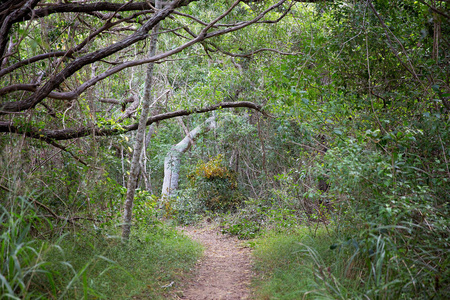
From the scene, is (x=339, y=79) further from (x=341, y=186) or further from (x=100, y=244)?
(x=100, y=244)

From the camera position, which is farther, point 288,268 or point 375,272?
point 288,268

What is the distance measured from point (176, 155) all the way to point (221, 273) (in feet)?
31.9

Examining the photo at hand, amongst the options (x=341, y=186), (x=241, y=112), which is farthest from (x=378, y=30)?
(x=241, y=112)

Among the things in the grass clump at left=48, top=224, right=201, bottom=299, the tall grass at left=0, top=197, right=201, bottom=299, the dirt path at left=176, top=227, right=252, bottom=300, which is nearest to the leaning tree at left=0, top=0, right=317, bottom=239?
the grass clump at left=48, top=224, right=201, bottom=299

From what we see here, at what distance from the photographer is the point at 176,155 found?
1606 centimetres

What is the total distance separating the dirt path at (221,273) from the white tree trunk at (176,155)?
602 cm

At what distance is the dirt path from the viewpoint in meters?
5.36

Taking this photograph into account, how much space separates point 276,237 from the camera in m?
8.45

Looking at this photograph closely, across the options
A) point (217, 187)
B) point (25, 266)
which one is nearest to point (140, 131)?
point (25, 266)

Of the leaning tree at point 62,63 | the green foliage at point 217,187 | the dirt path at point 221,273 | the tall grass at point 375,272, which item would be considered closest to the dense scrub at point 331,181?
the tall grass at point 375,272

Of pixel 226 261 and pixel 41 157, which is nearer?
pixel 41 157

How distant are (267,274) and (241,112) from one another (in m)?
10.1

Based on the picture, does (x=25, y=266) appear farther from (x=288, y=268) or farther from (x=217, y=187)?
(x=217, y=187)

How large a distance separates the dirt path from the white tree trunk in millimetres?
6023
